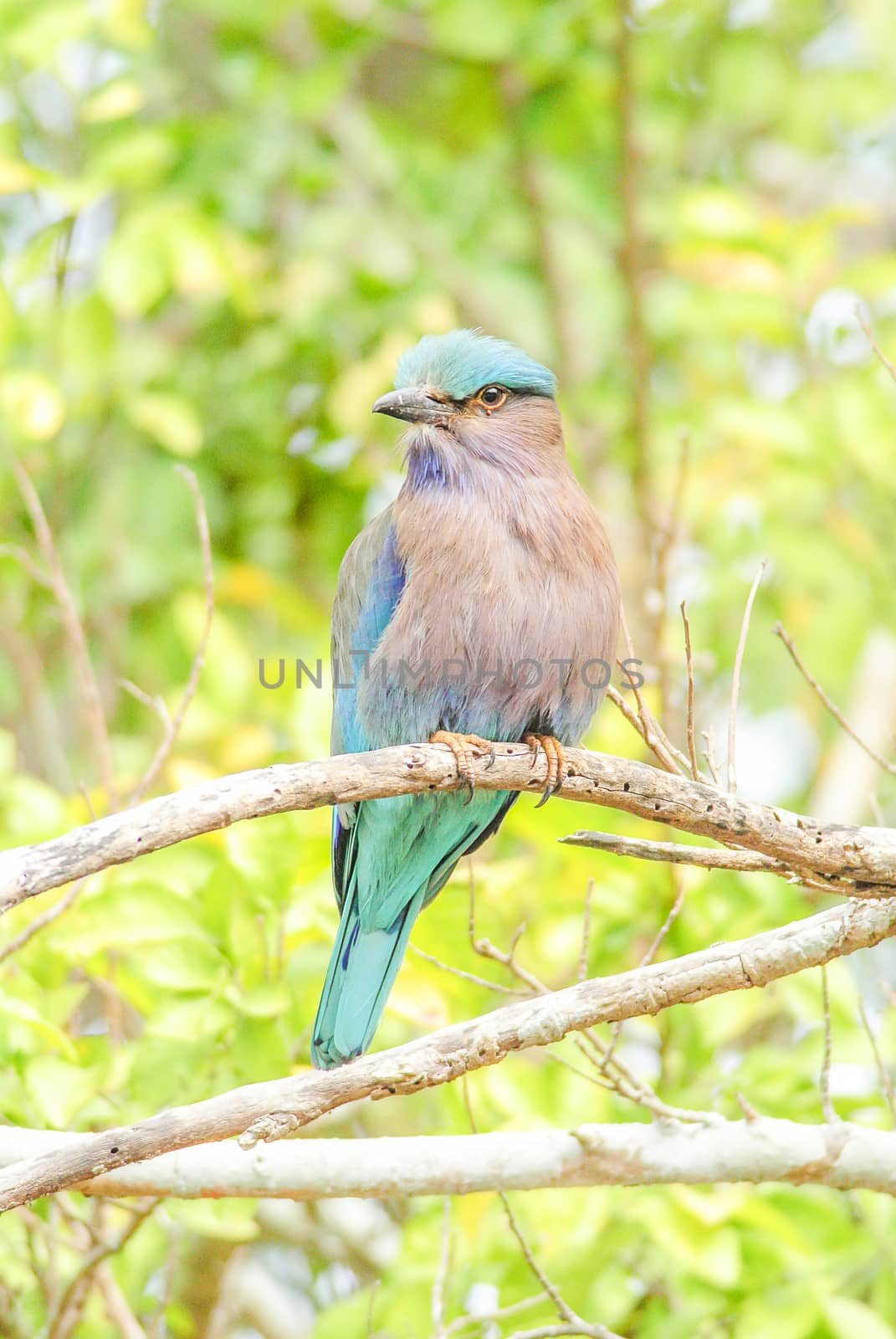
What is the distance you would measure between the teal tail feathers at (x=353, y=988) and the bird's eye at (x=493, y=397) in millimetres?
1375

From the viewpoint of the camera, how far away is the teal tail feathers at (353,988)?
3.48 m

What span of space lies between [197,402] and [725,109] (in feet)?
8.43

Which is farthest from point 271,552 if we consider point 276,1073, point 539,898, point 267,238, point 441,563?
point 276,1073

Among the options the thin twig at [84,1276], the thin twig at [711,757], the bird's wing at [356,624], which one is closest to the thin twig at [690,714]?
the thin twig at [711,757]

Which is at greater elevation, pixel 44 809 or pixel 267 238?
pixel 267 238

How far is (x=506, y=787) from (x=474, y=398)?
132cm

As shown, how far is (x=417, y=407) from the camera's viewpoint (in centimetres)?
384

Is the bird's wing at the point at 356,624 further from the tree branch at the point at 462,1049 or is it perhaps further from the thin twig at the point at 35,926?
the tree branch at the point at 462,1049

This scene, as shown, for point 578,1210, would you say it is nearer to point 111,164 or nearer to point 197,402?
point 111,164

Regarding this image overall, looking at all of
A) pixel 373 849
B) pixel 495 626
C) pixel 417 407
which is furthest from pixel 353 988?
pixel 417 407

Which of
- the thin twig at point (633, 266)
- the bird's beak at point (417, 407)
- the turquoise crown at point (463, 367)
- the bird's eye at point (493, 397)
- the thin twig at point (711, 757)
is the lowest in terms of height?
the thin twig at point (711, 757)

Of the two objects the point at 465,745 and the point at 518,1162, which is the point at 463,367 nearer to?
the point at 465,745

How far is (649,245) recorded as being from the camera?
22.0ft

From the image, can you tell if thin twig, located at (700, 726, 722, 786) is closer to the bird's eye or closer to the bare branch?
the bare branch
